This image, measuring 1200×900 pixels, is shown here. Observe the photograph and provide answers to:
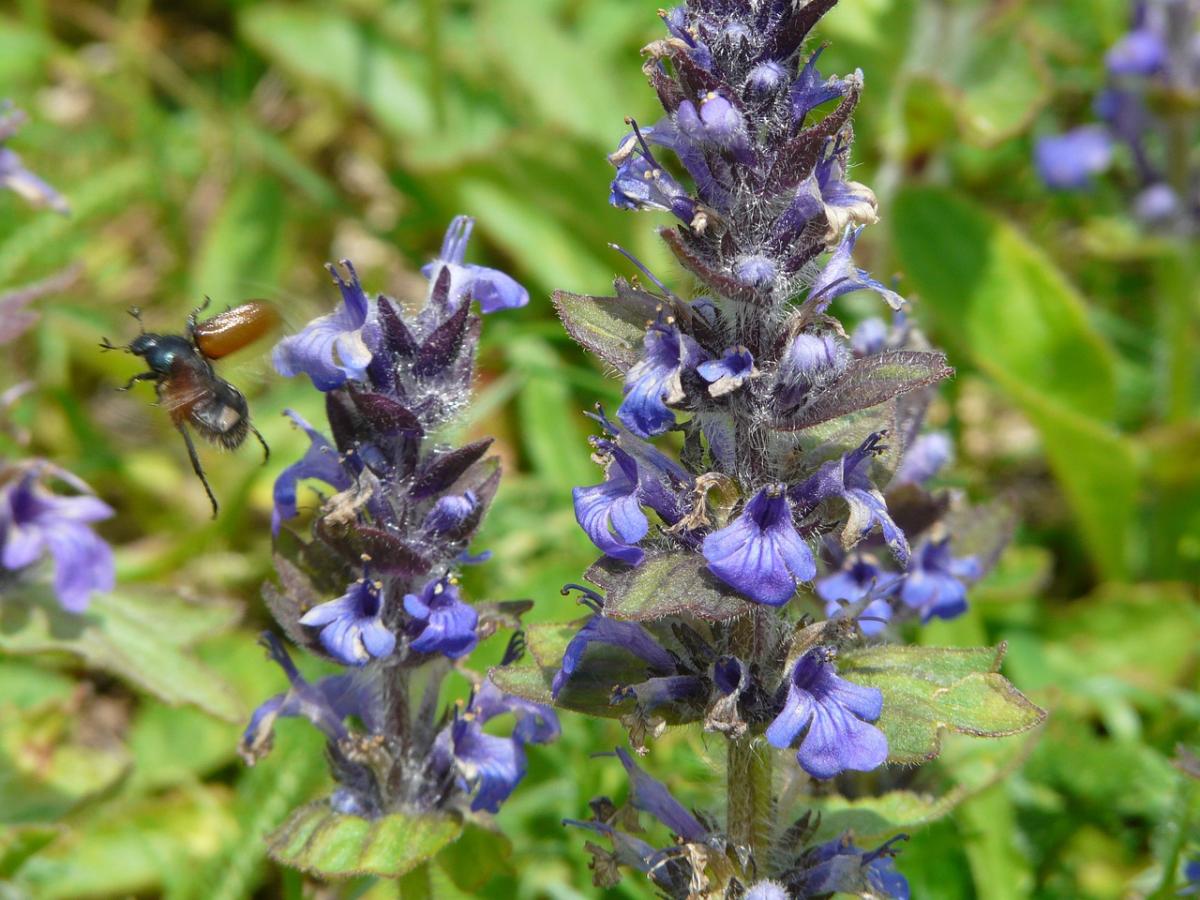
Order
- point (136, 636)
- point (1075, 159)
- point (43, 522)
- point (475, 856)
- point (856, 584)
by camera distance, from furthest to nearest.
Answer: point (1075, 159)
point (136, 636)
point (43, 522)
point (856, 584)
point (475, 856)

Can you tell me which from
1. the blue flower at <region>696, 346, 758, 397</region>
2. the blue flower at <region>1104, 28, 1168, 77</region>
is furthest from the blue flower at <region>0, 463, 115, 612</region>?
the blue flower at <region>1104, 28, 1168, 77</region>

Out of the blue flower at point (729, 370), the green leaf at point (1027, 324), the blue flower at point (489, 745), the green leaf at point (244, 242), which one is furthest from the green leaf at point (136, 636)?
the green leaf at point (1027, 324)

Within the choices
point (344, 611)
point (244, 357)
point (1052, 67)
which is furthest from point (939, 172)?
point (344, 611)

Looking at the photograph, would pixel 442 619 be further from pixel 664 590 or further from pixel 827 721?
pixel 827 721

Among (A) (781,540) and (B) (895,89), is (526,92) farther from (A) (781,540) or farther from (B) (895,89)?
(A) (781,540)

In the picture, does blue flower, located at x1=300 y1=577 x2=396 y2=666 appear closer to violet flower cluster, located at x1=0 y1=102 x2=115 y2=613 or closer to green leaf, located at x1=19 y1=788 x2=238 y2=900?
violet flower cluster, located at x1=0 y1=102 x2=115 y2=613

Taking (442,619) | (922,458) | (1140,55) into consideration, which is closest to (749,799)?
(442,619)

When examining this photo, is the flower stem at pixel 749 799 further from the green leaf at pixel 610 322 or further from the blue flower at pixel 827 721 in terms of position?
the green leaf at pixel 610 322
